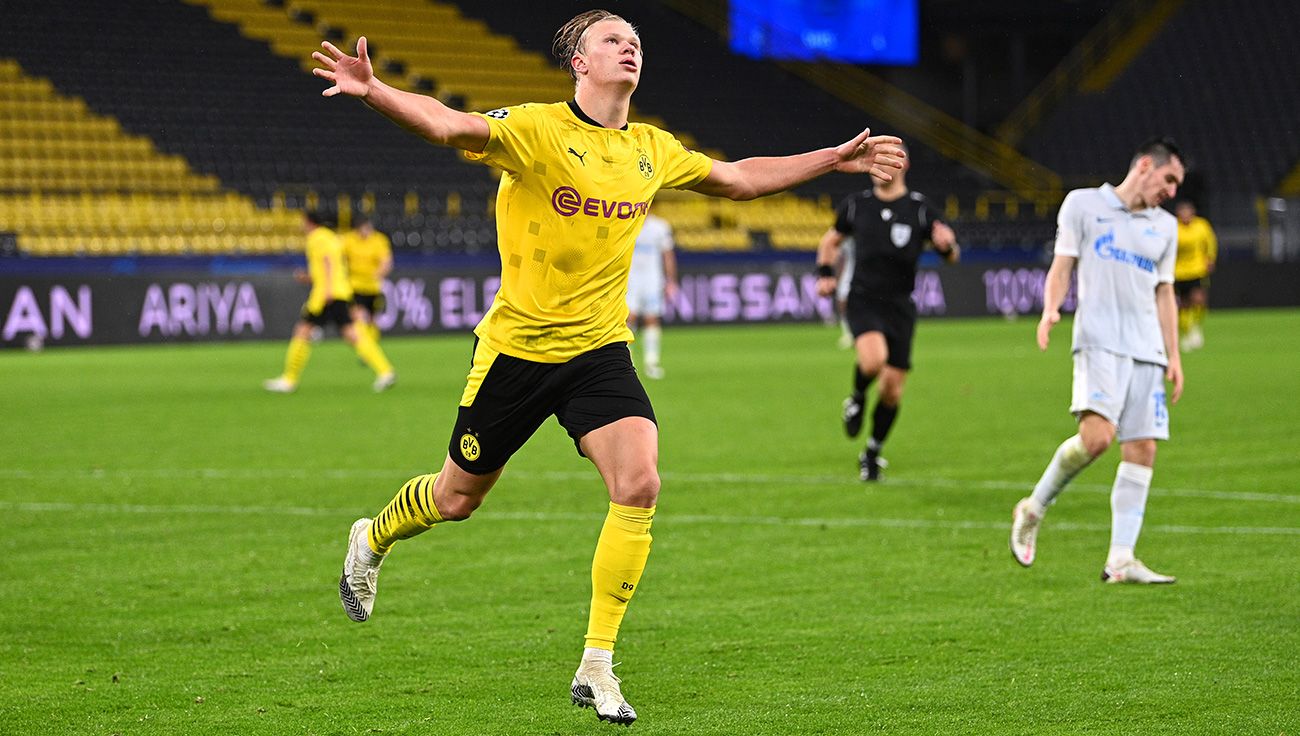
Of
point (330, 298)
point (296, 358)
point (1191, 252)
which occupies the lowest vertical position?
point (296, 358)

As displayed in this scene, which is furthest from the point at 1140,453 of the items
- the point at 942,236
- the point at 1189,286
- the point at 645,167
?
the point at 1189,286

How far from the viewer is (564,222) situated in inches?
204

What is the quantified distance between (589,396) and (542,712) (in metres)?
0.99

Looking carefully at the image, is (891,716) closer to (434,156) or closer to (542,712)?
(542,712)

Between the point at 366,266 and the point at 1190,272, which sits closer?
the point at 366,266

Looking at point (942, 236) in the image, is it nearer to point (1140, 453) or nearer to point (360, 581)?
point (1140, 453)

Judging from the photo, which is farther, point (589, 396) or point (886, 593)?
point (886, 593)

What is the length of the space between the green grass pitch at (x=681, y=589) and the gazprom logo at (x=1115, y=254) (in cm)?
139

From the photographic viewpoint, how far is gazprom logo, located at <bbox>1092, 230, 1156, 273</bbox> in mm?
7391

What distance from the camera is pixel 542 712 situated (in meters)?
5.10

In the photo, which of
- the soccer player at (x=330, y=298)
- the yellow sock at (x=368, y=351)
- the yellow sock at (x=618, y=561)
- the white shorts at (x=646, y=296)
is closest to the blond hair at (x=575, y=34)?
the yellow sock at (x=618, y=561)

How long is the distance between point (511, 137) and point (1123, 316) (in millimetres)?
3475

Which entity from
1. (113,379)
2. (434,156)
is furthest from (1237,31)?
(113,379)

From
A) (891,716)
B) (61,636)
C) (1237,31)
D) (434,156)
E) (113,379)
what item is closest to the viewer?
(891,716)
